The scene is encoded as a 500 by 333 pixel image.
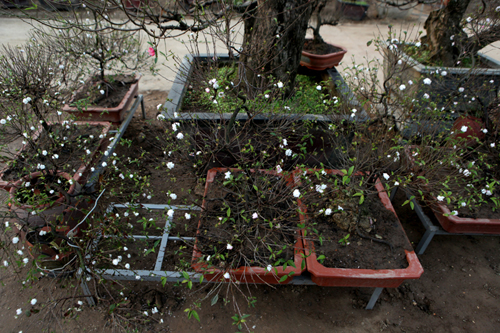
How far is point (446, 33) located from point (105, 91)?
427 centimetres

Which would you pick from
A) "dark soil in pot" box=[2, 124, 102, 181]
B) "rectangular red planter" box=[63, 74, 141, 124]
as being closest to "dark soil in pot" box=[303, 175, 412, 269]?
"dark soil in pot" box=[2, 124, 102, 181]

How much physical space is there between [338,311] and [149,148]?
2.74 m

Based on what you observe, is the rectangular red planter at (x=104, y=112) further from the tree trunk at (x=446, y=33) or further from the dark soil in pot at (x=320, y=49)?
the tree trunk at (x=446, y=33)

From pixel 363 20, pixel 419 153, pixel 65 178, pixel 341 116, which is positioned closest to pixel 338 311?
pixel 419 153

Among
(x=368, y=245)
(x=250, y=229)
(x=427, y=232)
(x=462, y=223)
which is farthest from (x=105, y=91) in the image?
(x=462, y=223)

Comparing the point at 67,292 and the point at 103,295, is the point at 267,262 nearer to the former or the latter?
the point at 103,295

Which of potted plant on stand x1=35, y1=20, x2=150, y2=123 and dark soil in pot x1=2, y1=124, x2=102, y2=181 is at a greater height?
potted plant on stand x1=35, y1=20, x2=150, y2=123

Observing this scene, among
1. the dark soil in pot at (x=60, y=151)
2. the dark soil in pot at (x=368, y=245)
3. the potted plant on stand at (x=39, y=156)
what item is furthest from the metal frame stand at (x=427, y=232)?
the dark soil in pot at (x=60, y=151)

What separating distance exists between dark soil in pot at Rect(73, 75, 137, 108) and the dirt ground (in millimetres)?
1885

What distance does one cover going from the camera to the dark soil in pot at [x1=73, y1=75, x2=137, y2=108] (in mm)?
3336

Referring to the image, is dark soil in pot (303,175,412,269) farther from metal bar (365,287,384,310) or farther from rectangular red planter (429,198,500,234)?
rectangular red planter (429,198,500,234)

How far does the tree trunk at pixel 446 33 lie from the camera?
3.58 m

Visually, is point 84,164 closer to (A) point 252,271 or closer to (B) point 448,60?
(A) point 252,271

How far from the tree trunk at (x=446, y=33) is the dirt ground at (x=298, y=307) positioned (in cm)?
264
